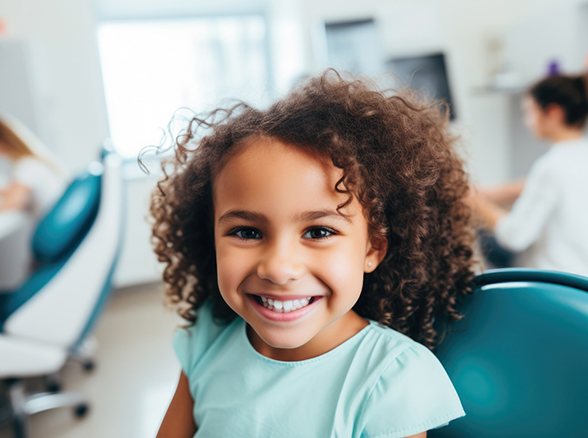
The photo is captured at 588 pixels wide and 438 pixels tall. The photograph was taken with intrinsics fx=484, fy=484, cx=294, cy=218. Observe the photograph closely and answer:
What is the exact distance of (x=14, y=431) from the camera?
176cm

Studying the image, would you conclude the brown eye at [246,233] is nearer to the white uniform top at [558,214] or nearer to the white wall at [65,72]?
the white uniform top at [558,214]

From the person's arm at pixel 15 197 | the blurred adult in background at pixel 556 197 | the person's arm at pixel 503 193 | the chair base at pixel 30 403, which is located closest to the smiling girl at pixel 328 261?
the blurred adult in background at pixel 556 197

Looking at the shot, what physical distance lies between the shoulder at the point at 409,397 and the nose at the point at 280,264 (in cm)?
17

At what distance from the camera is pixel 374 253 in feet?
2.33

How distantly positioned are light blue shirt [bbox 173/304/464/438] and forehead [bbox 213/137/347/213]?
0.72 feet

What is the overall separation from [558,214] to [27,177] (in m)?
2.03

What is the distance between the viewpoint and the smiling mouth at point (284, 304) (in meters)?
0.63

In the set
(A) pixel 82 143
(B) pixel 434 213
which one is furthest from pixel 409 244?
(A) pixel 82 143

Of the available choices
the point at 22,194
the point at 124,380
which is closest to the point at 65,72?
the point at 22,194

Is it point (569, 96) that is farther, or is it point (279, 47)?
point (279, 47)

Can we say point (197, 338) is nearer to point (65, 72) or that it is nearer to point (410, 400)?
point (410, 400)

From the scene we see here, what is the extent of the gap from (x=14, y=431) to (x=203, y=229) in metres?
1.47

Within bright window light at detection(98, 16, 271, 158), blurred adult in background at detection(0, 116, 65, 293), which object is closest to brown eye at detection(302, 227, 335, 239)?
blurred adult in background at detection(0, 116, 65, 293)

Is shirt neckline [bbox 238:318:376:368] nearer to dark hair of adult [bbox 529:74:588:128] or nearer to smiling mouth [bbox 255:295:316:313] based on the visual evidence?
smiling mouth [bbox 255:295:316:313]
